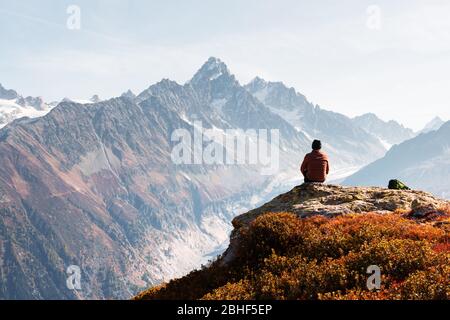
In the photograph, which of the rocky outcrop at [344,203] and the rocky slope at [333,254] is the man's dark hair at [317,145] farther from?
the rocky slope at [333,254]

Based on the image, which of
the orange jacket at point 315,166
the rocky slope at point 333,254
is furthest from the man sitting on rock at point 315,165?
the rocky slope at point 333,254

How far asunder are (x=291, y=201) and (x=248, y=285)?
35.7 ft

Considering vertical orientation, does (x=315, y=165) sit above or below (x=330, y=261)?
above

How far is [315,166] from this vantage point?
25.9 metres

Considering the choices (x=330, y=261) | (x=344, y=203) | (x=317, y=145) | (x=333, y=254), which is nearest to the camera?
(x=330, y=261)

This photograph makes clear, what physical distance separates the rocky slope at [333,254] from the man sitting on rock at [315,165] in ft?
7.68

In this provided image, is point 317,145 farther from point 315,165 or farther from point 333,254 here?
point 333,254

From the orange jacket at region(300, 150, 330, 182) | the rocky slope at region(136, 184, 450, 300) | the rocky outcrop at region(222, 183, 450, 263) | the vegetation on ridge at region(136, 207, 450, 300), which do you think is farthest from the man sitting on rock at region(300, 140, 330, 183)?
the vegetation on ridge at region(136, 207, 450, 300)

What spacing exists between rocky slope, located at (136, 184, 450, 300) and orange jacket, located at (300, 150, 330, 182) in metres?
2.34

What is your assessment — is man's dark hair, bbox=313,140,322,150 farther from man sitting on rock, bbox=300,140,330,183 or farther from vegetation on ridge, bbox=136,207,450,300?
vegetation on ridge, bbox=136,207,450,300

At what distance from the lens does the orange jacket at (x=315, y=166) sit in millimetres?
25859

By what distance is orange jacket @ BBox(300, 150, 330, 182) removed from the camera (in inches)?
1018

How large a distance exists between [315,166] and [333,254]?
10935 millimetres

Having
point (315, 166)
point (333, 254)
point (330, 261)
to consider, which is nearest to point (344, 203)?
point (315, 166)
